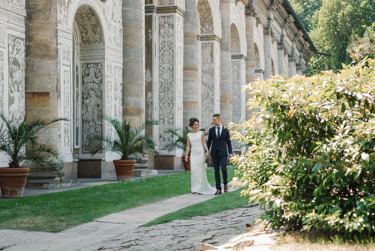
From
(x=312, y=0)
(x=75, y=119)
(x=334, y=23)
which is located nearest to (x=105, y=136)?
(x=75, y=119)

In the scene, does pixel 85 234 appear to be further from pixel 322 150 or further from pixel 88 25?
pixel 88 25

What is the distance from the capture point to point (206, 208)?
304 inches

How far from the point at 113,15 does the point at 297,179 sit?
1154 centimetres

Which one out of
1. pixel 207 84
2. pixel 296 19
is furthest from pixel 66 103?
pixel 296 19

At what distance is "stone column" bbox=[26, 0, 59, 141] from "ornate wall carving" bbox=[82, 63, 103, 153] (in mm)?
3335

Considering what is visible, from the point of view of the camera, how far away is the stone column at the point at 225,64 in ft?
79.3

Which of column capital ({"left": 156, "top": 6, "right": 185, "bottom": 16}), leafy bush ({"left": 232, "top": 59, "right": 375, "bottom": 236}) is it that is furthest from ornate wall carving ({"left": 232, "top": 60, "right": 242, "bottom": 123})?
leafy bush ({"left": 232, "top": 59, "right": 375, "bottom": 236})

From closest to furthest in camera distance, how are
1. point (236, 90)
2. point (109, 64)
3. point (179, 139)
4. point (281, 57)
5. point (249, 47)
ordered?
point (109, 64) < point (179, 139) < point (236, 90) < point (249, 47) < point (281, 57)

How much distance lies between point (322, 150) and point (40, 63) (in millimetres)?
8090

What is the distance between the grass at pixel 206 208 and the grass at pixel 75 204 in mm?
1021

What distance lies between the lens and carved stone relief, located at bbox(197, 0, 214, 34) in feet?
74.5

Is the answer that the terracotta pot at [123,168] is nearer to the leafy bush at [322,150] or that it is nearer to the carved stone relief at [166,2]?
the carved stone relief at [166,2]

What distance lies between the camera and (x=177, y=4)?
18531 millimetres

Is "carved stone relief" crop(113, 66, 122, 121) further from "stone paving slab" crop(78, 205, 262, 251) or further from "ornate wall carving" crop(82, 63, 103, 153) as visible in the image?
"stone paving slab" crop(78, 205, 262, 251)
